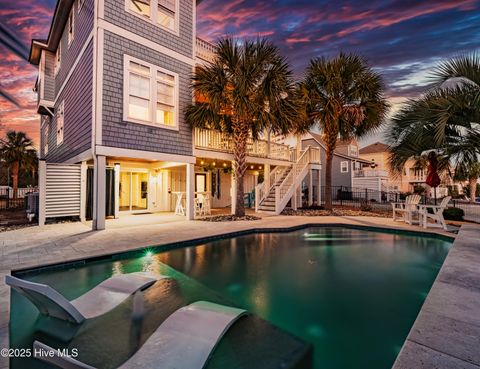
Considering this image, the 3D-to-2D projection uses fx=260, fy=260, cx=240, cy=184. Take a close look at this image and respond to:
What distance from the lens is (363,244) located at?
7371 millimetres

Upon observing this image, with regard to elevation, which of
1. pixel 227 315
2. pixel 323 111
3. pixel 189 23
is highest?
pixel 189 23

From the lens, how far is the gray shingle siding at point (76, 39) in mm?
8969

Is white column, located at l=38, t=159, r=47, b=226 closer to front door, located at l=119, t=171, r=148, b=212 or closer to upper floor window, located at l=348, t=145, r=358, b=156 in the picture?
front door, located at l=119, t=171, r=148, b=212

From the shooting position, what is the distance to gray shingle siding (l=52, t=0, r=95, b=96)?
29.4 feet

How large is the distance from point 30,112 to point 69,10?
1290cm

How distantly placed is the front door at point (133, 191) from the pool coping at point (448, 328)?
41.2ft

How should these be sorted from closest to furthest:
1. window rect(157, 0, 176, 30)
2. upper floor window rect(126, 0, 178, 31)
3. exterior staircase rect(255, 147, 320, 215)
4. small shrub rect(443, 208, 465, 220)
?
upper floor window rect(126, 0, 178, 31) < window rect(157, 0, 176, 30) < small shrub rect(443, 208, 465, 220) < exterior staircase rect(255, 147, 320, 215)

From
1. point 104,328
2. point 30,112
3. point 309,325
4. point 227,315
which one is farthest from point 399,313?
point 30,112

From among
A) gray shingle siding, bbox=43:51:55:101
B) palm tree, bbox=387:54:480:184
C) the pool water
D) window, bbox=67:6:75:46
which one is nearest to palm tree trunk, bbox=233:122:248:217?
the pool water

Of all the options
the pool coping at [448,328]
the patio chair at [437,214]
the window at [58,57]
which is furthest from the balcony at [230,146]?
the pool coping at [448,328]

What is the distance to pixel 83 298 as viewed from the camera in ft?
10.9

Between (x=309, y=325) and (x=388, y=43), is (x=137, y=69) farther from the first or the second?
(x=388, y=43)

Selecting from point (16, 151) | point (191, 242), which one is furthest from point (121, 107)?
point (16, 151)

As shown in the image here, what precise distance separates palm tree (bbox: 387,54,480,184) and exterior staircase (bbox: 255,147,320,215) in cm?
604
